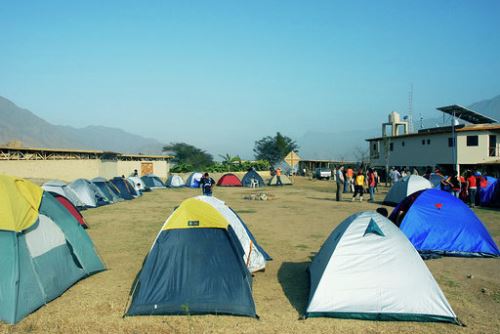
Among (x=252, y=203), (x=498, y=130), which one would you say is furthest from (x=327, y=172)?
(x=252, y=203)

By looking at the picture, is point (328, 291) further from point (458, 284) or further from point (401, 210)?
point (401, 210)

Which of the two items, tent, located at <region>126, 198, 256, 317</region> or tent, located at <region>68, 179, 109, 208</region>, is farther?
tent, located at <region>68, 179, 109, 208</region>

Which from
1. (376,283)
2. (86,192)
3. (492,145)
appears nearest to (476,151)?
(492,145)

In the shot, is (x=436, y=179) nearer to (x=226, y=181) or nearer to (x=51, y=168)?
(x=226, y=181)

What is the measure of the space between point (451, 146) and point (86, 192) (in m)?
28.7

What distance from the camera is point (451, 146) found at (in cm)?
3594

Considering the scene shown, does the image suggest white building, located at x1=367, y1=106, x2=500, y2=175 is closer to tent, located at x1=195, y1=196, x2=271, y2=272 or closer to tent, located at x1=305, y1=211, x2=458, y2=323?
tent, located at x1=195, y1=196, x2=271, y2=272

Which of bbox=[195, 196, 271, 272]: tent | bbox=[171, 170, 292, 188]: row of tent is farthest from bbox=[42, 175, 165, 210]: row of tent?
bbox=[195, 196, 271, 272]: tent

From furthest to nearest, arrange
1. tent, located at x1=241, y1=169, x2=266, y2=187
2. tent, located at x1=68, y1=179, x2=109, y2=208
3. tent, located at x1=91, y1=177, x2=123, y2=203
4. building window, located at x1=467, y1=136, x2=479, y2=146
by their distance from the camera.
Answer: building window, located at x1=467, y1=136, x2=479, y2=146, tent, located at x1=241, y1=169, x2=266, y2=187, tent, located at x1=91, y1=177, x2=123, y2=203, tent, located at x1=68, y1=179, x2=109, y2=208

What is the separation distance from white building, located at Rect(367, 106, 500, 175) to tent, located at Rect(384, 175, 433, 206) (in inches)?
709

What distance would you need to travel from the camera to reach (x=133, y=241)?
39.4 feet

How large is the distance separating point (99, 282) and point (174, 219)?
2190mm

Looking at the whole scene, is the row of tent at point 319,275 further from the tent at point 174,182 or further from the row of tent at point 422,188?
the tent at point 174,182

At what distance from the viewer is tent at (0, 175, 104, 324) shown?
644 centimetres
